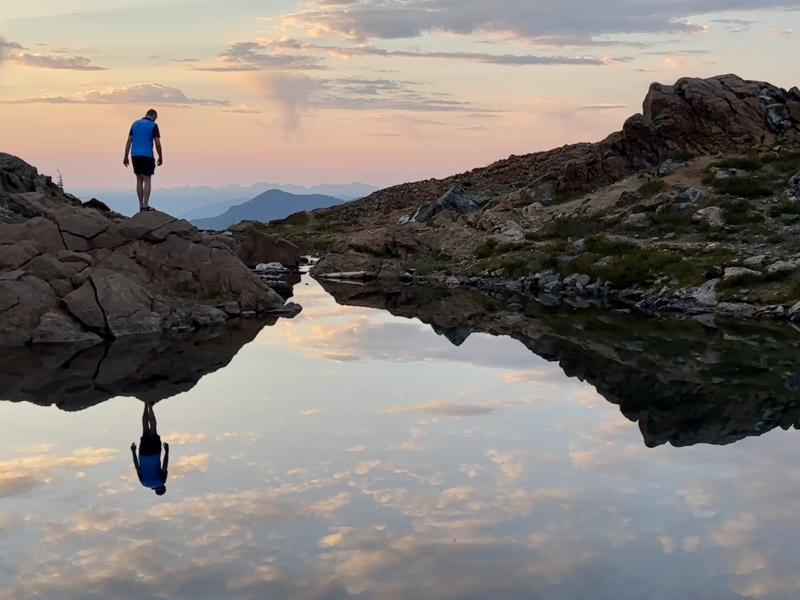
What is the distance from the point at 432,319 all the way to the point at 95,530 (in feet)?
78.5

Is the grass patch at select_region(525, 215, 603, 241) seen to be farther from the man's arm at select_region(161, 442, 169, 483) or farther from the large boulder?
the man's arm at select_region(161, 442, 169, 483)

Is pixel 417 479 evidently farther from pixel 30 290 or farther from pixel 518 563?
pixel 30 290

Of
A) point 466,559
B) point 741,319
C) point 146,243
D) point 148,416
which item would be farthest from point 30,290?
point 741,319

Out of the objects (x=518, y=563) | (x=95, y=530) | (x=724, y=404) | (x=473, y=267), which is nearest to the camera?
(x=518, y=563)

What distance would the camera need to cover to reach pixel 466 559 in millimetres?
11016

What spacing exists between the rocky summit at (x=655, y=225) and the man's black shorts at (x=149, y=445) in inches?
924

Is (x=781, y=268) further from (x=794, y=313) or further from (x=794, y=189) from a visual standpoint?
(x=794, y=189)

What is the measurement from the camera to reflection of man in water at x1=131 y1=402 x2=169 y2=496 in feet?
45.4

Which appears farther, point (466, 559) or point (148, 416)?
point (148, 416)

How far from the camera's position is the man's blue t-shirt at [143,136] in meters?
28.6

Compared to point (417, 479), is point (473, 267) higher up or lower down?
lower down

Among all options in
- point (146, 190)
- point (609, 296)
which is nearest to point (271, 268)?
point (609, 296)

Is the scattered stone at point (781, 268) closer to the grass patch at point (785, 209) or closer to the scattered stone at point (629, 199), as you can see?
the grass patch at point (785, 209)

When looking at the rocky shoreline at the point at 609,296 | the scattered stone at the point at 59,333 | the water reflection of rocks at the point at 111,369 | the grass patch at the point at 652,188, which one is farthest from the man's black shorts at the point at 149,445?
the grass patch at the point at 652,188
